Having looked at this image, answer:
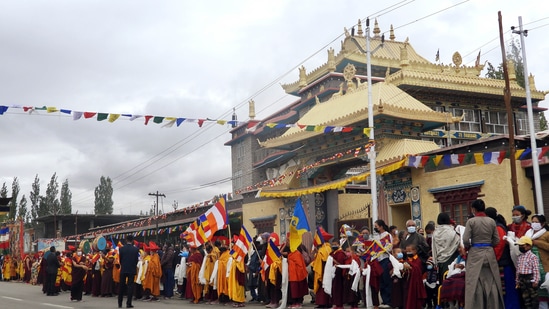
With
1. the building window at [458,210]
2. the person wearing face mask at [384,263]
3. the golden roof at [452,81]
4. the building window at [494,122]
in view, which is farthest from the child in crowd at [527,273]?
the building window at [494,122]

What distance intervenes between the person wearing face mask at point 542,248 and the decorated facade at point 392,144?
24.4ft

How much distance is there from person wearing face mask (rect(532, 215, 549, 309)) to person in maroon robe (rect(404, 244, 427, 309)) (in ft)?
8.45

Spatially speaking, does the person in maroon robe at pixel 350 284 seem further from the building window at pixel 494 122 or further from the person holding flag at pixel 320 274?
the building window at pixel 494 122

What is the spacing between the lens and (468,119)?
1224 inches

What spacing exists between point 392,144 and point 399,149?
718 mm

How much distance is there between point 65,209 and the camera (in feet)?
227

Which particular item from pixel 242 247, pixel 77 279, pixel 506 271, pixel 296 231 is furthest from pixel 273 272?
pixel 77 279

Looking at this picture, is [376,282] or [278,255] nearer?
[376,282]

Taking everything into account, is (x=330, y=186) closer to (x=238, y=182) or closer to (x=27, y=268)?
(x=27, y=268)

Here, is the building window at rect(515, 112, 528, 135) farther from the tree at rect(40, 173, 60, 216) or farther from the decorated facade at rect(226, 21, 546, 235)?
Result: the tree at rect(40, 173, 60, 216)

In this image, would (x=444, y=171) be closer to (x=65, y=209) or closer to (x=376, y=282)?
(x=376, y=282)

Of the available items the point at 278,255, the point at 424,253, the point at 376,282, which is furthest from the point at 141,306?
the point at 424,253

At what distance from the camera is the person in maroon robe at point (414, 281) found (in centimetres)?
1130

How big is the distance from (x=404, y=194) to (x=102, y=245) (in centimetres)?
1143
